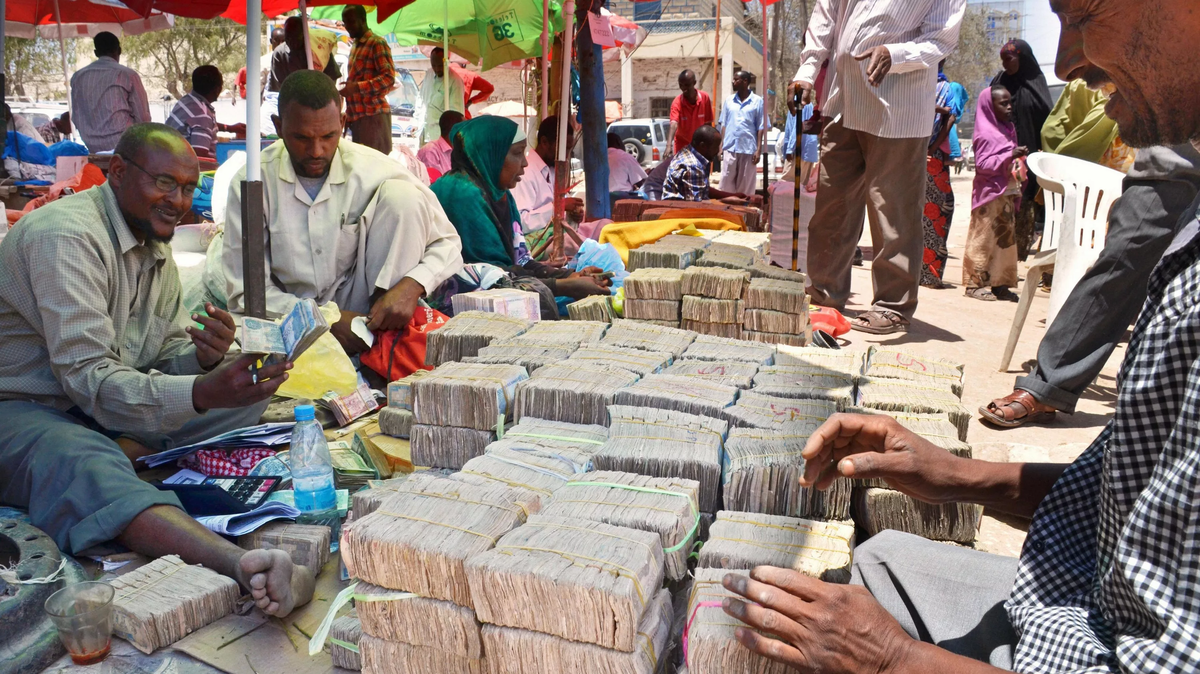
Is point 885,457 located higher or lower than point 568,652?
higher

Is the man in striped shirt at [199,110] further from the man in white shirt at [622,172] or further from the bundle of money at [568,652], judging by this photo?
the bundle of money at [568,652]

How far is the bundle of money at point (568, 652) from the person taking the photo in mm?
1717

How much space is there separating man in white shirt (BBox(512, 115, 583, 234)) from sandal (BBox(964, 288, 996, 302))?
3.90m

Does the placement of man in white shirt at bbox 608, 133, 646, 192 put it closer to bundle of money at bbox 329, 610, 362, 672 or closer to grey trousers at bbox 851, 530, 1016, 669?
bundle of money at bbox 329, 610, 362, 672

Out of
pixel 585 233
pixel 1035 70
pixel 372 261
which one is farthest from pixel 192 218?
pixel 1035 70

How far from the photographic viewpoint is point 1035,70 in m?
7.69

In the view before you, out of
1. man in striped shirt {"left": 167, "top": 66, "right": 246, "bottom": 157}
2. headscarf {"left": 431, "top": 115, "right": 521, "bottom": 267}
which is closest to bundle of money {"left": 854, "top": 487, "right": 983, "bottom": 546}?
headscarf {"left": 431, "top": 115, "right": 521, "bottom": 267}

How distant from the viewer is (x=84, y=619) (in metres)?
2.23

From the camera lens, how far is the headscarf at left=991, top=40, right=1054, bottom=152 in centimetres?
750

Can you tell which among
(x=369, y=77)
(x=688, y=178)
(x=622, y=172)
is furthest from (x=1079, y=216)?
(x=622, y=172)

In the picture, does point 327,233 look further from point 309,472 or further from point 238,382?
point 309,472

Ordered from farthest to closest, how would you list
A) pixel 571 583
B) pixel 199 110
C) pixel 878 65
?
pixel 199 110, pixel 878 65, pixel 571 583

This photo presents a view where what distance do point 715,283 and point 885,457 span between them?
2.39 meters

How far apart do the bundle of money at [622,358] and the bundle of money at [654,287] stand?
1155mm
